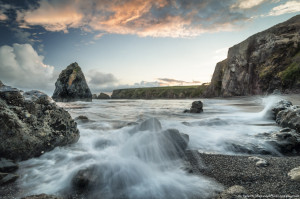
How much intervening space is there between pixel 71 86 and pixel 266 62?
4754 centimetres

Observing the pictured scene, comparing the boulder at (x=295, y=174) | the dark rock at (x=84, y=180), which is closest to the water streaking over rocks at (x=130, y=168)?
the dark rock at (x=84, y=180)

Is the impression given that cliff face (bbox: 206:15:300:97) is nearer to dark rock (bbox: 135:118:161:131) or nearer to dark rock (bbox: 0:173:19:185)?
dark rock (bbox: 135:118:161:131)

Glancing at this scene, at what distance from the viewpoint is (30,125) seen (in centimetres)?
330

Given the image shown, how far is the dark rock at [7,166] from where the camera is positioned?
102 inches

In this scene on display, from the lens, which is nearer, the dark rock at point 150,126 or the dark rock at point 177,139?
the dark rock at point 177,139

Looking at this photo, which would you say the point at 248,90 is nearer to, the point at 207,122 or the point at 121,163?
the point at 207,122

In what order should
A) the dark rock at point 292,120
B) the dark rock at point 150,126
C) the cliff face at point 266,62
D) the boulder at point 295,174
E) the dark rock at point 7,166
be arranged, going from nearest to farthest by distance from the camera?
the boulder at point 295,174 → the dark rock at point 7,166 → the dark rock at point 292,120 → the dark rock at point 150,126 → the cliff face at point 266,62

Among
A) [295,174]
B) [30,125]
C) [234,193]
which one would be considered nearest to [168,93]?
[30,125]

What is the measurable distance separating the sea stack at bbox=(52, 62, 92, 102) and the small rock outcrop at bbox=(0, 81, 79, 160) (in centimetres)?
4438

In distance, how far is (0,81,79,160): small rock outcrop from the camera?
9.59 feet

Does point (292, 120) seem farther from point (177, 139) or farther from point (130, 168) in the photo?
point (130, 168)

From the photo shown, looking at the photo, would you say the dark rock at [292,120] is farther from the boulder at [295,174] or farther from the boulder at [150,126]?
the boulder at [150,126]

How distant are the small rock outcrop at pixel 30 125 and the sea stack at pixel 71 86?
44380mm

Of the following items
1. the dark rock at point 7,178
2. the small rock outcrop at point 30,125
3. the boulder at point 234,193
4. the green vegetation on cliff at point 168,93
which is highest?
the green vegetation on cliff at point 168,93
